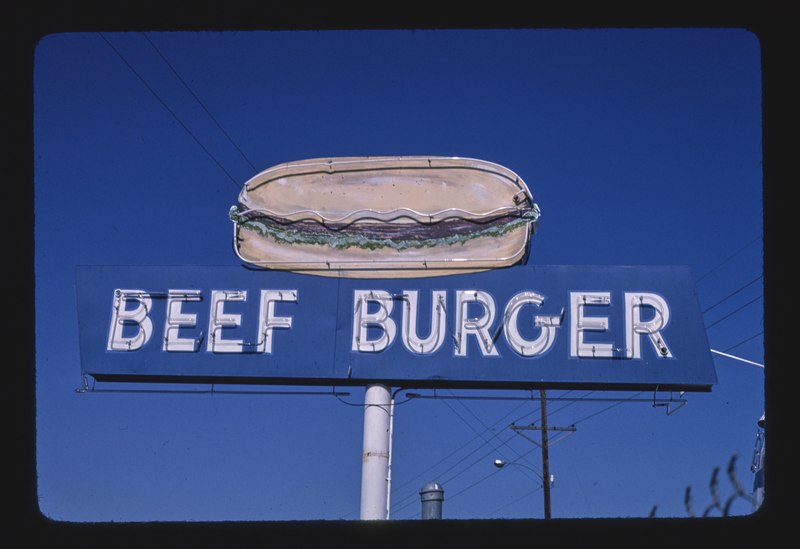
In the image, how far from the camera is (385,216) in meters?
11.6

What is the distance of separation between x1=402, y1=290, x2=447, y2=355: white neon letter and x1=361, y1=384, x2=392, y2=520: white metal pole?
2.01ft

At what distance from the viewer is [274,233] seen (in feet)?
39.1

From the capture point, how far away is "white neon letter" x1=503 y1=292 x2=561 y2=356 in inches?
452

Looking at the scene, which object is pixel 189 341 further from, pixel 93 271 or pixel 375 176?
pixel 375 176

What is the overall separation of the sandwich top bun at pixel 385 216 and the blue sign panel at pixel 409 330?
0.69 ft

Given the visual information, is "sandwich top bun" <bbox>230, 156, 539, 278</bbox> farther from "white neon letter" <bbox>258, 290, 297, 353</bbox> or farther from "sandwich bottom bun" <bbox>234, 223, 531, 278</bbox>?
"white neon letter" <bbox>258, 290, 297, 353</bbox>

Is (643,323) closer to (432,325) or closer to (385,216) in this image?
(432,325)

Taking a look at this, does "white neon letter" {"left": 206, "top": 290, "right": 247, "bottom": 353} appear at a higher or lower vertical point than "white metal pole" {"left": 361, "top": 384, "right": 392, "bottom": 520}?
higher

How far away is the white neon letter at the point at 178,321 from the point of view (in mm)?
11773

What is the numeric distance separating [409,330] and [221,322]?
2209 mm

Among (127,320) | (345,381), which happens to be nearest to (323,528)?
(345,381)

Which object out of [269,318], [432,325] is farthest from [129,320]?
[432,325]

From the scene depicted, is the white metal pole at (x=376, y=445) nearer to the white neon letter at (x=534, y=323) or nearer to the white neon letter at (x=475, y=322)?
the white neon letter at (x=475, y=322)

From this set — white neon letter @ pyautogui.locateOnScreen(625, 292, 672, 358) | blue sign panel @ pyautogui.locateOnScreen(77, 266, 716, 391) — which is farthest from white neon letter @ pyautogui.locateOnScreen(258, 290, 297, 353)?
white neon letter @ pyautogui.locateOnScreen(625, 292, 672, 358)
